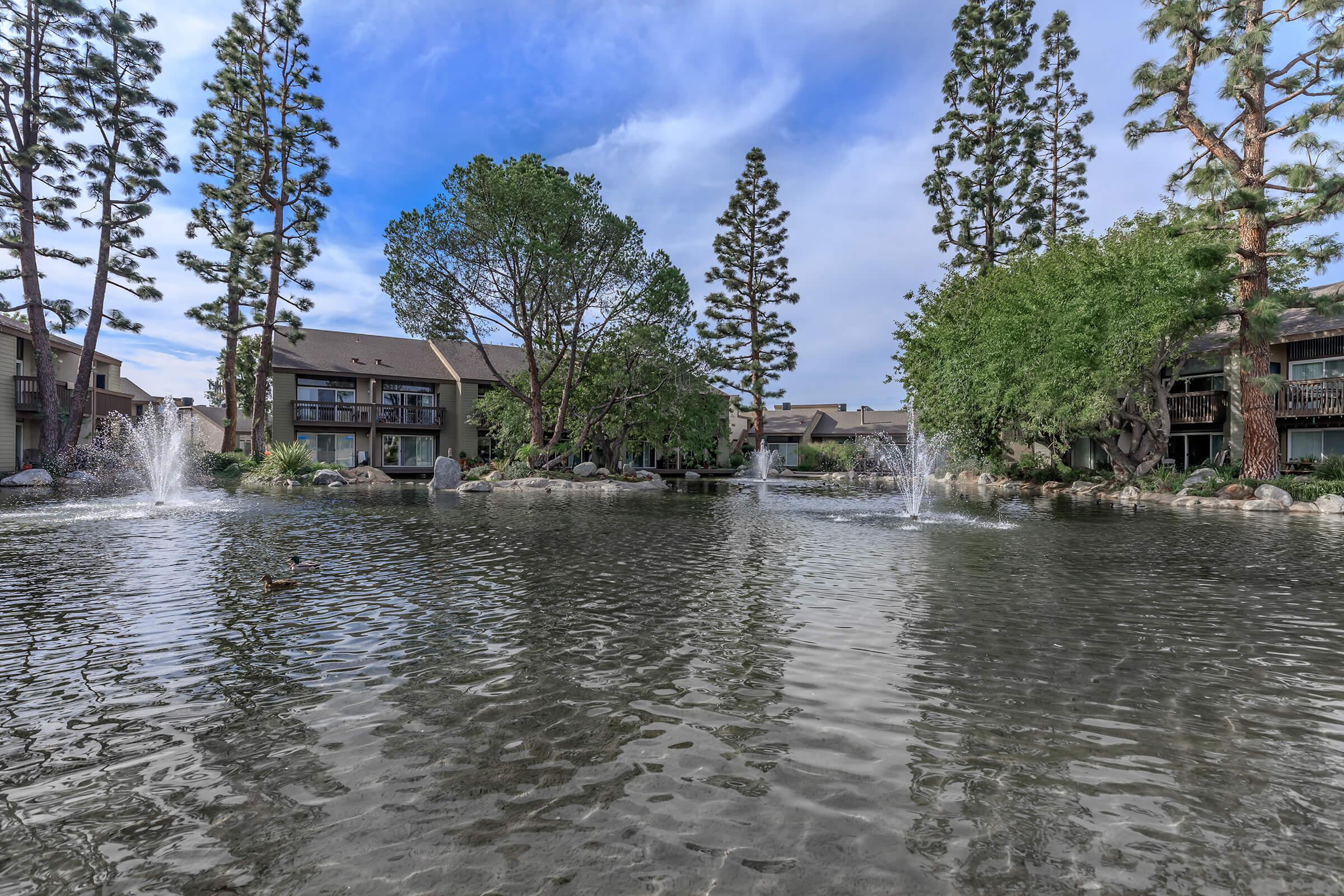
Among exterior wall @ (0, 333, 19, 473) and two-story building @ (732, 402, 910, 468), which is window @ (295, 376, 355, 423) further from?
two-story building @ (732, 402, 910, 468)

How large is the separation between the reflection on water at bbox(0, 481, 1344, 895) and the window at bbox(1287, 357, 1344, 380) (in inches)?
961

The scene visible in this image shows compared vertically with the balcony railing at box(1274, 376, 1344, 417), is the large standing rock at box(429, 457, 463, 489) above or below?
below

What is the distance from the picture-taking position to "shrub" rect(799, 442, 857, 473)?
48.2m

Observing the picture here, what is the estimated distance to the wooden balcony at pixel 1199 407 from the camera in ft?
94.4

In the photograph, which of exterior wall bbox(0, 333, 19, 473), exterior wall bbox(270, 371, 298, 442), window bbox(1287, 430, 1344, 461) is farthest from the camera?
exterior wall bbox(270, 371, 298, 442)

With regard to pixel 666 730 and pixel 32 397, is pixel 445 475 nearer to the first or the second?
Answer: pixel 32 397

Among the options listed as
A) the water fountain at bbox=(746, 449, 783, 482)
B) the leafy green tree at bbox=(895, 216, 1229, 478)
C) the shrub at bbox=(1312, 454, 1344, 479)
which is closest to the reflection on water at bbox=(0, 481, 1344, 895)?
the leafy green tree at bbox=(895, 216, 1229, 478)

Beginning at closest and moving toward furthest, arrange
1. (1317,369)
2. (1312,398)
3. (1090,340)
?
(1090,340)
(1312,398)
(1317,369)

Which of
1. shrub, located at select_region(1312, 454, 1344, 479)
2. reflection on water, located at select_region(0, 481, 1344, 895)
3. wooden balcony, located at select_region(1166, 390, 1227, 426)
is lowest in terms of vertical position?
reflection on water, located at select_region(0, 481, 1344, 895)

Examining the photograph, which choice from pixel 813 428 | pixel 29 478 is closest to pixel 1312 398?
pixel 813 428

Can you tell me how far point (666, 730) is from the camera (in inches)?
169

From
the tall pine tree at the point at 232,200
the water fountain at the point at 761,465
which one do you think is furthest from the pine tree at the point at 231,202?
the water fountain at the point at 761,465

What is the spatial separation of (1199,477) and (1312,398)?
295 inches

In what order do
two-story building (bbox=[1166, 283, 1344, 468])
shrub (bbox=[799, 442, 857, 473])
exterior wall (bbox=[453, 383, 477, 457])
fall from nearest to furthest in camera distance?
1. two-story building (bbox=[1166, 283, 1344, 468])
2. exterior wall (bbox=[453, 383, 477, 457])
3. shrub (bbox=[799, 442, 857, 473])
